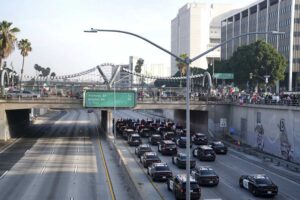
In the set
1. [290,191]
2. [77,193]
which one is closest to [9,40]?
[77,193]

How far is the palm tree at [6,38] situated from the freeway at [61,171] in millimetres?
16452

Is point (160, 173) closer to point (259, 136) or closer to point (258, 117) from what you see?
point (259, 136)

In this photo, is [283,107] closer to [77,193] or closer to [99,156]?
[99,156]

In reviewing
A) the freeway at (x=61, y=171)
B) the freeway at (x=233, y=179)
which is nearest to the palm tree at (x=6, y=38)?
the freeway at (x=61, y=171)

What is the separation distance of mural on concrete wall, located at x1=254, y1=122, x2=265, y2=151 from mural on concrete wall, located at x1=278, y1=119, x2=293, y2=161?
18.6 ft

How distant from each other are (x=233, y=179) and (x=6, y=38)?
51473 mm

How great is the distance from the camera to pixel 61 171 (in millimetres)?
43500

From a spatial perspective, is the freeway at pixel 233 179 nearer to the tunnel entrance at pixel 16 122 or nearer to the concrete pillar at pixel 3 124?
the concrete pillar at pixel 3 124

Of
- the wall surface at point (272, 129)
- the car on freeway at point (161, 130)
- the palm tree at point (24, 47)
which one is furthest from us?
the palm tree at point (24, 47)

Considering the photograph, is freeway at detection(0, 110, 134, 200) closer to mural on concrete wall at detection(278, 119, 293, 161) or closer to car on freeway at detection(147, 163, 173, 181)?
car on freeway at detection(147, 163, 173, 181)

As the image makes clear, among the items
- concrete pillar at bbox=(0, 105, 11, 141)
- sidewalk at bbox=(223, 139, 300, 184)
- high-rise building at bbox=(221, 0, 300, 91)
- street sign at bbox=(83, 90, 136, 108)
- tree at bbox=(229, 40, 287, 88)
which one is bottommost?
sidewalk at bbox=(223, 139, 300, 184)

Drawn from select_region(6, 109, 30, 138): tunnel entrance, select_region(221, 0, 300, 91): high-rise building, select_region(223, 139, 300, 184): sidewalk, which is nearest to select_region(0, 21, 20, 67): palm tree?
select_region(6, 109, 30, 138): tunnel entrance

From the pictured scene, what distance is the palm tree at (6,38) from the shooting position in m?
77.0

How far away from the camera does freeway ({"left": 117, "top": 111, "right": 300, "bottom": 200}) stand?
32844mm
